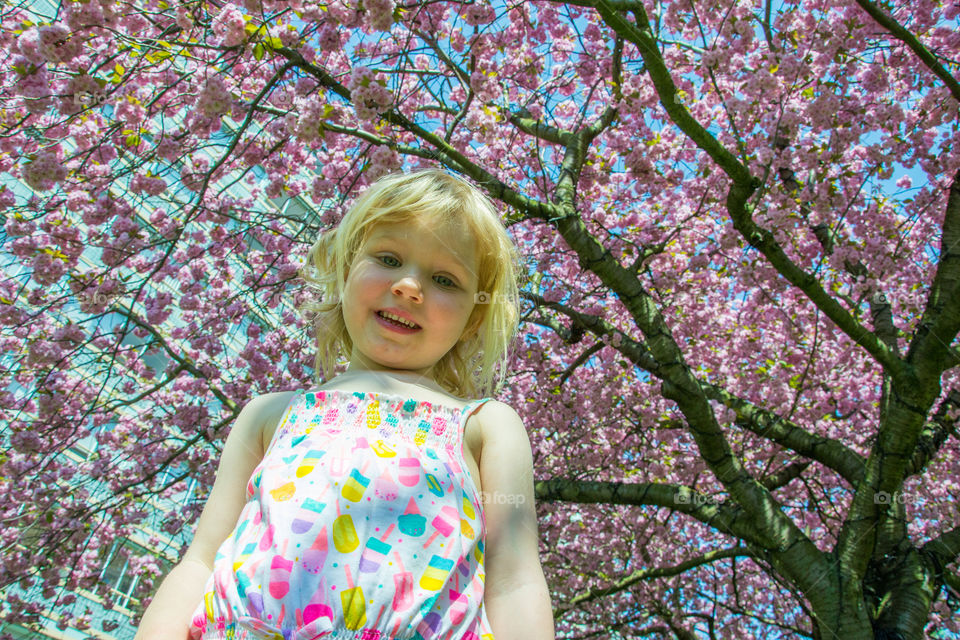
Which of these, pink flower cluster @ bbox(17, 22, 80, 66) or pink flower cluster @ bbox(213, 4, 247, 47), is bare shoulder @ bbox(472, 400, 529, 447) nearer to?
pink flower cluster @ bbox(213, 4, 247, 47)

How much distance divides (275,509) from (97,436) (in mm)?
6669

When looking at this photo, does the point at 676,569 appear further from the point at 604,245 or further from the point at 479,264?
the point at 479,264

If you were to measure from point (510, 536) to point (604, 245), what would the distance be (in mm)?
4423

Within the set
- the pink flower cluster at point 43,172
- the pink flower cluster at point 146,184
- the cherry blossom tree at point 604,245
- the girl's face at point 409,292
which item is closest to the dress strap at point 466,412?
the girl's face at point 409,292

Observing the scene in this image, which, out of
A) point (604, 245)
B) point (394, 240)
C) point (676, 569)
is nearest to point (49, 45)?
point (394, 240)

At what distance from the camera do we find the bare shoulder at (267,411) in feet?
4.45

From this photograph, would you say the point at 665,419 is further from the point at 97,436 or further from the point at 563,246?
the point at 97,436

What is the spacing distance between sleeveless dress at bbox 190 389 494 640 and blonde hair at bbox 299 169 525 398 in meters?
0.34

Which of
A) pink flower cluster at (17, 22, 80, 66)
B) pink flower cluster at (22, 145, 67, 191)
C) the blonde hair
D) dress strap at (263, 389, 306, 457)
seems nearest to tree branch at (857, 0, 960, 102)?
the blonde hair

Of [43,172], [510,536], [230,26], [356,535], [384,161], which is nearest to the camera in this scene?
[356,535]

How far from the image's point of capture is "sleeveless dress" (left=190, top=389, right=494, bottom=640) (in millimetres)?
950

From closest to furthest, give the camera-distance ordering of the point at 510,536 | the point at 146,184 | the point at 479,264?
the point at 510,536 < the point at 479,264 < the point at 146,184

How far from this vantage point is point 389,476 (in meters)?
1.13

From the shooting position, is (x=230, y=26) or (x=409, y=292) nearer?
(x=409, y=292)
